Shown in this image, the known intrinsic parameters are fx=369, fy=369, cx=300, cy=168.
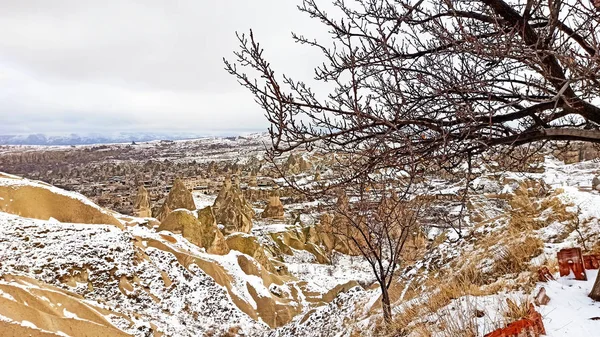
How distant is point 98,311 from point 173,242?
915 cm

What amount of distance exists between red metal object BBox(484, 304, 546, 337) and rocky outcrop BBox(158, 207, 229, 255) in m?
23.2

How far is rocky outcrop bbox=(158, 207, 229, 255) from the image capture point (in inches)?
969

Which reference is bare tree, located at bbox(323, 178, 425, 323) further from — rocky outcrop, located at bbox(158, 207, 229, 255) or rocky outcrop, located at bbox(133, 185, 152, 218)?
rocky outcrop, located at bbox(133, 185, 152, 218)

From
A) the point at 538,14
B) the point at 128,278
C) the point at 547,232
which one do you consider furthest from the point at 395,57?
the point at 128,278

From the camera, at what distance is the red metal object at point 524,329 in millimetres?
2502

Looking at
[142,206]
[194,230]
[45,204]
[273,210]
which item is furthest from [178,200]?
[273,210]

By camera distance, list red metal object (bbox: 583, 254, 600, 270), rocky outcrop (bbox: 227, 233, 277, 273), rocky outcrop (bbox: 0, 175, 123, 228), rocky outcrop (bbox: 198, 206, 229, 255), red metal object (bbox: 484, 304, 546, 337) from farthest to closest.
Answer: rocky outcrop (bbox: 227, 233, 277, 273) → rocky outcrop (bbox: 198, 206, 229, 255) → rocky outcrop (bbox: 0, 175, 123, 228) → red metal object (bbox: 583, 254, 600, 270) → red metal object (bbox: 484, 304, 546, 337)

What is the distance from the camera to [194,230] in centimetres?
2483

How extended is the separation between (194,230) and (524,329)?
79.1 ft

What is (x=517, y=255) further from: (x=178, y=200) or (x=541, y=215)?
(x=178, y=200)

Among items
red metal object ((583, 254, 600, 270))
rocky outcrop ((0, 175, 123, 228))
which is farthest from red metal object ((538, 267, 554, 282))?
rocky outcrop ((0, 175, 123, 228))

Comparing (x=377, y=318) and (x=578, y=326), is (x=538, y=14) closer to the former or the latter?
(x=578, y=326)

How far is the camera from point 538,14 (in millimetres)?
3416

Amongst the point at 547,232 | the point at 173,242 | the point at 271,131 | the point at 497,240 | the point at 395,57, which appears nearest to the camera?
the point at 271,131
